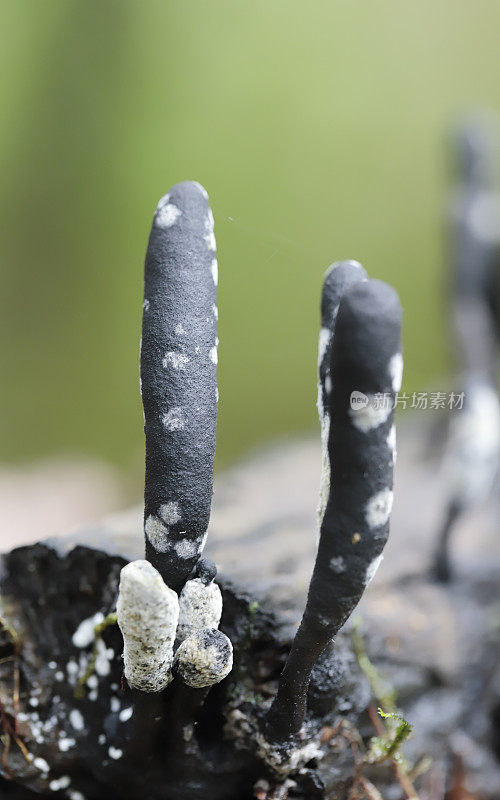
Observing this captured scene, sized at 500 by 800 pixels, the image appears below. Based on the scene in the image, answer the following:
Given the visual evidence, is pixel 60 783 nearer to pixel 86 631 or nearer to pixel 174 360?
pixel 86 631

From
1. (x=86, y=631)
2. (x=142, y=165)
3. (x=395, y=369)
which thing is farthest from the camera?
(x=142, y=165)

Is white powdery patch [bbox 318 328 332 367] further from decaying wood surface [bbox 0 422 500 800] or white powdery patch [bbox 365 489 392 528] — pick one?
decaying wood surface [bbox 0 422 500 800]

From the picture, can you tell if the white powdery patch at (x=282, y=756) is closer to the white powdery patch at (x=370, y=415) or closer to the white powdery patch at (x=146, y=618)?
the white powdery patch at (x=146, y=618)

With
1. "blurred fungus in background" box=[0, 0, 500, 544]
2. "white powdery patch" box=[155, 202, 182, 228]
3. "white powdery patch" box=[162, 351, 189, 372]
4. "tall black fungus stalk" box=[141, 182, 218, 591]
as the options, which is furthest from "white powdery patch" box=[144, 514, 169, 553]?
"blurred fungus in background" box=[0, 0, 500, 544]

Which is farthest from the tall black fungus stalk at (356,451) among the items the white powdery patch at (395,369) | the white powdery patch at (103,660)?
the white powdery patch at (103,660)

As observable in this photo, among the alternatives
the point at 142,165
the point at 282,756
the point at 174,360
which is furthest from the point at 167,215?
the point at 142,165

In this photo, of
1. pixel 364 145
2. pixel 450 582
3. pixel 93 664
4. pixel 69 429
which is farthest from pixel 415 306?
pixel 93 664
